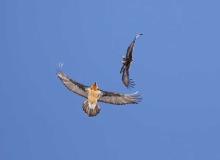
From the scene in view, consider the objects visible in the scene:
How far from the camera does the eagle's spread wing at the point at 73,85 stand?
56.9ft

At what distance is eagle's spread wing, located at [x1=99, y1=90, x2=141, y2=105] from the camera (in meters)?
16.7

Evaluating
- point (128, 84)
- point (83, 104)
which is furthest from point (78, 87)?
point (128, 84)

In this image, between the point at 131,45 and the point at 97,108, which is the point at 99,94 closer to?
the point at 97,108

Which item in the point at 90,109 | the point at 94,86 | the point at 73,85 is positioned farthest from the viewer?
the point at 73,85

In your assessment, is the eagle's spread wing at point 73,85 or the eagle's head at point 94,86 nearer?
the eagle's head at point 94,86

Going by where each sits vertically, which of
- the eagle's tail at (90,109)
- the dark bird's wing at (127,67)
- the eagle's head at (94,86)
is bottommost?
the eagle's tail at (90,109)

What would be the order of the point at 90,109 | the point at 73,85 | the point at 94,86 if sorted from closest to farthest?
the point at 94,86 < the point at 90,109 < the point at 73,85

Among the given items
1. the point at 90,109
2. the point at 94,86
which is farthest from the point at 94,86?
the point at 90,109

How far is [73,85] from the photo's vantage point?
17500 mm

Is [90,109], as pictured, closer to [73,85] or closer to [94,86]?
[94,86]

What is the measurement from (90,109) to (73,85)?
88cm

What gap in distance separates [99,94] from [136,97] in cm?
104

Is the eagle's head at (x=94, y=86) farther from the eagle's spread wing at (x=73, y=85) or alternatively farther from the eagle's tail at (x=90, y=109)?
the eagle's tail at (x=90, y=109)

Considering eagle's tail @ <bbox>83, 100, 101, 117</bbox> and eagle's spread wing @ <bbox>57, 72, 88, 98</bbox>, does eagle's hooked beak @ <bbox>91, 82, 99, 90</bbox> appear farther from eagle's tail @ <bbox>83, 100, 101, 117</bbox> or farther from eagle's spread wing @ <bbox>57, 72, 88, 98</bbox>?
eagle's tail @ <bbox>83, 100, 101, 117</bbox>
